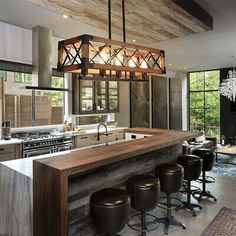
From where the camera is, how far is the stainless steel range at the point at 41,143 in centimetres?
432

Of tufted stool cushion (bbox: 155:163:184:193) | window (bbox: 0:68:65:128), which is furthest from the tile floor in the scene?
window (bbox: 0:68:65:128)

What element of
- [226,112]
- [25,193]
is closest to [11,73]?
[25,193]

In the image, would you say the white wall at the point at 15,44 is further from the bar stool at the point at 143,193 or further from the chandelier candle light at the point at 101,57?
the bar stool at the point at 143,193

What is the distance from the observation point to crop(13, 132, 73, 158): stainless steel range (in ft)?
14.2

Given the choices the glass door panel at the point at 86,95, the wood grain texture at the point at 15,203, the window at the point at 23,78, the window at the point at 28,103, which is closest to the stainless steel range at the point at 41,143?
the window at the point at 28,103

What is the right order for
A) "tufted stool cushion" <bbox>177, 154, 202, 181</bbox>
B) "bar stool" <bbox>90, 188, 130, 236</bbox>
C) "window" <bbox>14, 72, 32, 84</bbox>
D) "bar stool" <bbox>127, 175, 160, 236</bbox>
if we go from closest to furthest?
"bar stool" <bbox>90, 188, 130, 236</bbox>, "bar stool" <bbox>127, 175, 160, 236</bbox>, "tufted stool cushion" <bbox>177, 154, 202, 181</bbox>, "window" <bbox>14, 72, 32, 84</bbox>

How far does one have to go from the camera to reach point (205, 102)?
414 inches

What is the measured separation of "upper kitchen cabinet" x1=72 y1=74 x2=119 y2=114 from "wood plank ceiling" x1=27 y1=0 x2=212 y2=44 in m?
2.20

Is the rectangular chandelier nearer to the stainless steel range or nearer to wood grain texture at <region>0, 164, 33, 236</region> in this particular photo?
wood grain texture at <region>0, 164, 33, 236</region>

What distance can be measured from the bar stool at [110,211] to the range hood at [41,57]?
10.3 feet

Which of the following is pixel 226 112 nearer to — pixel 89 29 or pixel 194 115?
pixel 194 115

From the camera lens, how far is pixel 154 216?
334cm

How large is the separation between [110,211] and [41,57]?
362 cm

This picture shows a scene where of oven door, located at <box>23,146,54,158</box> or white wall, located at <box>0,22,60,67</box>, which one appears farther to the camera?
white wall, located at <box>0,22,60,67</box>
